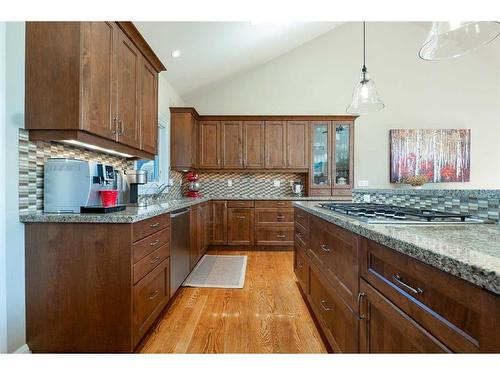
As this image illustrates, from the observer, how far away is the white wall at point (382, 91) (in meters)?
4.69

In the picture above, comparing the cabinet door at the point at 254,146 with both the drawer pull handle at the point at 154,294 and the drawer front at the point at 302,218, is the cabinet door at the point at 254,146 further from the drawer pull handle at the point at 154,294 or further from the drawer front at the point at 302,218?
the drawer pull handle at the point at 154,294

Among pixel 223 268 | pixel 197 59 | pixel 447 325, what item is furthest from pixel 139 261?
pixel 197 59

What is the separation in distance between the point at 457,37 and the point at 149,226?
2.13 meters

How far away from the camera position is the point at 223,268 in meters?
3.17

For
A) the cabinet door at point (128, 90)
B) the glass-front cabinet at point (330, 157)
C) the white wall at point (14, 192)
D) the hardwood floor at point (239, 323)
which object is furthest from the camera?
the glass-front cabinet at point (330, 157)

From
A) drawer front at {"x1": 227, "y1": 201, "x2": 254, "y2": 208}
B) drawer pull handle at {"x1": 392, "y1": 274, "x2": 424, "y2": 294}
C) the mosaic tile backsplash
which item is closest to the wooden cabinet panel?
drawer front at {"x1": 227, "y1": 201, "x2": 254, "y2": 208}

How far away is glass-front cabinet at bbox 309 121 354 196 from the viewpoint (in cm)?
426

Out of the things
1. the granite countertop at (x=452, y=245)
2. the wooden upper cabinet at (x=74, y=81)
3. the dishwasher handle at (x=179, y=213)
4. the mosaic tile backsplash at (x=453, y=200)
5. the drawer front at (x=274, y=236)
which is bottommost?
the drawer front at (x=274, y=236)

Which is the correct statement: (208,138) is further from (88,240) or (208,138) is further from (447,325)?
(447,325)

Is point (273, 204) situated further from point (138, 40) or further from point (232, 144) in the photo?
point (138, 40)

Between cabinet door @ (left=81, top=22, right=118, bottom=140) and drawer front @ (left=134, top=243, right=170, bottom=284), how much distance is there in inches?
35.0

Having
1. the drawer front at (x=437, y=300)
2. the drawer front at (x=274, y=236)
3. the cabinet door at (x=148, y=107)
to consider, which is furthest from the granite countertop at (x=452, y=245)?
the drawer front at (x=274, y=236)

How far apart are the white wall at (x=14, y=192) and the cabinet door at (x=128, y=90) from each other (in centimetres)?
55
